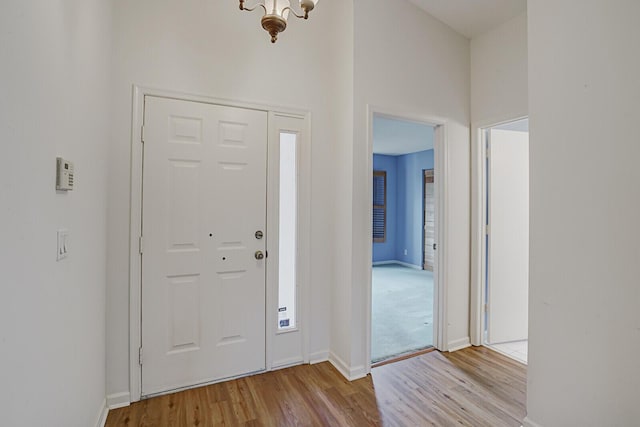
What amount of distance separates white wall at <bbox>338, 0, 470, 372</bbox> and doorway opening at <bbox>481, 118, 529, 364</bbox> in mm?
202

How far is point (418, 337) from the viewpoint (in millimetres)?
3174

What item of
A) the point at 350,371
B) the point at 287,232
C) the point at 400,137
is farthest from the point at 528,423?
the point at 400,137

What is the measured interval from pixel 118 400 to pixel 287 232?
1.61 metres

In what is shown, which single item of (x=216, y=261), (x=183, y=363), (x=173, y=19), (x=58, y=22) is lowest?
(x=183, y=363)

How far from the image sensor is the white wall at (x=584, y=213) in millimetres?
1381

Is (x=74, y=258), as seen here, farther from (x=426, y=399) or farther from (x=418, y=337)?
(x=418, y=337)

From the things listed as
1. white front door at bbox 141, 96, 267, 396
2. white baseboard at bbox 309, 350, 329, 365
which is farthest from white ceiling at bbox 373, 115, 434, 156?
white baseboard at bbox 309, 350, 329, 365

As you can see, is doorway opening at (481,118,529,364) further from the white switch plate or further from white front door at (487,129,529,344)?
the white switch plate

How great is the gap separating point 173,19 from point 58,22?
45.4 inches

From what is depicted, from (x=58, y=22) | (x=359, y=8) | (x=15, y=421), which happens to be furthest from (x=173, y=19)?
(x=15, y=421)

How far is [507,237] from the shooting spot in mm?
3025

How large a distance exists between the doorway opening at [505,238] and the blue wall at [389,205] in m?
4.30

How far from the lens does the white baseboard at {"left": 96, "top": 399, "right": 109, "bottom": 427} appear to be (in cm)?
178

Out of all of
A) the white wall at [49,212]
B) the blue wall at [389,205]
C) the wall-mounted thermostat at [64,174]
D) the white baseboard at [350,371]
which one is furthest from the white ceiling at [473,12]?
the blue wall at [389,205]
